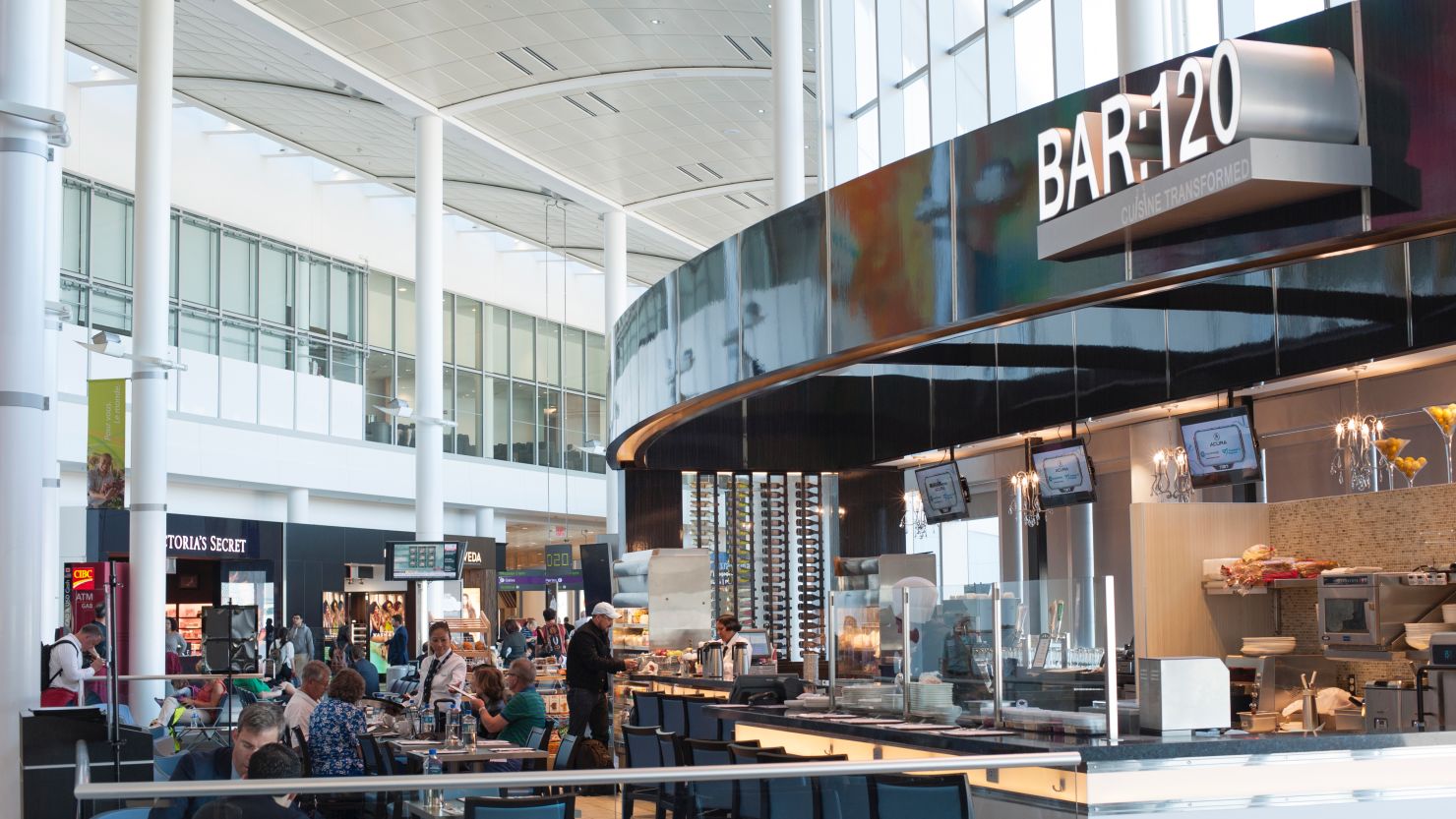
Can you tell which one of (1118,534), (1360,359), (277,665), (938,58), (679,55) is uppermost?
(679,55)

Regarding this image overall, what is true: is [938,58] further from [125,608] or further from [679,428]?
[125,608]

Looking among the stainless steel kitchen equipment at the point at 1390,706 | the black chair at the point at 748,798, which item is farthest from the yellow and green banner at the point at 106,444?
the black chair at the point at 748,798

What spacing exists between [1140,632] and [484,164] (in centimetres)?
2016

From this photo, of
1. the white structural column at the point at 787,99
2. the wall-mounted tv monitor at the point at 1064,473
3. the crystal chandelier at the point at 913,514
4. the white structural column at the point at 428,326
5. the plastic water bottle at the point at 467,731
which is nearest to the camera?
the plastic water bottle at the point at 467,731

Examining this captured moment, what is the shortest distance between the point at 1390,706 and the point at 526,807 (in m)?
5.50

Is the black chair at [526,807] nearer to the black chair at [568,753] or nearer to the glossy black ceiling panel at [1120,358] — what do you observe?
the black chair at [568,753]

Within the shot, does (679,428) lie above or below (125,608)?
above

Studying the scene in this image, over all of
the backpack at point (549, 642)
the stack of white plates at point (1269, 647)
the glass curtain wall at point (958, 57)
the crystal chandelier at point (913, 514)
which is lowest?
the backpack at point (549, 642)

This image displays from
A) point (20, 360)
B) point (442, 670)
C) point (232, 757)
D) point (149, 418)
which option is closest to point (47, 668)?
point (442, 670)

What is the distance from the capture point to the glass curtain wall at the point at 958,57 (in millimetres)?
9211

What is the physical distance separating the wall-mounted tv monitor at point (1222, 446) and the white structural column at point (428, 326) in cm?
1572

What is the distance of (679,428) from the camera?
1393 cm

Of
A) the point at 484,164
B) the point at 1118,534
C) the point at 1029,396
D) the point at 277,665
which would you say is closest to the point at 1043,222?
the point at 1029,396

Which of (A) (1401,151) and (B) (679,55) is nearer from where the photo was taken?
(A) (1401,151)
